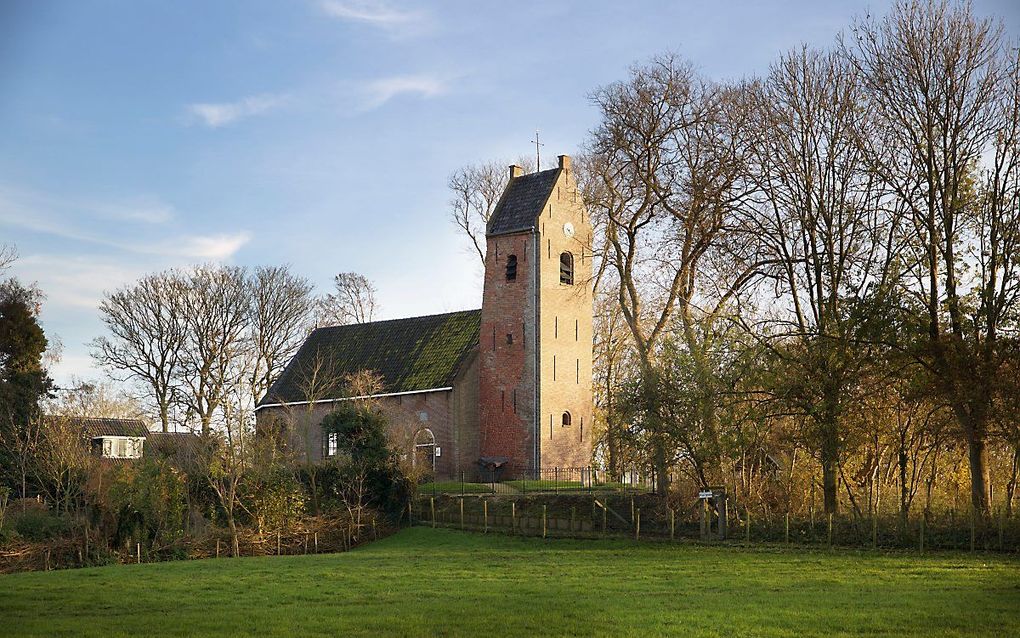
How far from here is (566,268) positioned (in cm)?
4516

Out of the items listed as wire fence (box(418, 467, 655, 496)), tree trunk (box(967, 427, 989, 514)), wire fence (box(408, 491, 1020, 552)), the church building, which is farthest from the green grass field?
the church building

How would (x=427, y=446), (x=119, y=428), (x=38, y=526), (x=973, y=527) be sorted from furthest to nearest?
(x=119, y=428) < (x=427, y=446) < (x=38, y=526) < (x=973, y=527)

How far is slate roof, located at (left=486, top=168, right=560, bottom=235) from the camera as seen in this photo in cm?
4409

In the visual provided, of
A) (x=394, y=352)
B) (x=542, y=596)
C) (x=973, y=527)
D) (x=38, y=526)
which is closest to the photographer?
(x=542, y=596)

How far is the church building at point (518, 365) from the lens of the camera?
1697 inches

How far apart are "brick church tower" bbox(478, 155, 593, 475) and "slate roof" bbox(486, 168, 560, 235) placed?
0.05m

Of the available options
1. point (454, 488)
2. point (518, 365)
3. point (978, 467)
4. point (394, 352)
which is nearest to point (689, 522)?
point (978, 467)

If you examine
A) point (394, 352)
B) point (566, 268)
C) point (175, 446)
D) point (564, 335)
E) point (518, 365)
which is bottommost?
point (175, 446)

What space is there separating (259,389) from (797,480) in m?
31.6

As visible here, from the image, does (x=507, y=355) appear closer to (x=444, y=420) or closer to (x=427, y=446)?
(x=444, y=420)

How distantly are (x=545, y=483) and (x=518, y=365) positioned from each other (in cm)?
549

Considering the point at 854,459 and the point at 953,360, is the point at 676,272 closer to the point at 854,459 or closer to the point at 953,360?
the point at 854,459

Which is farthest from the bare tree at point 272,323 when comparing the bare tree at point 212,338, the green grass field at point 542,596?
the green grass field at point 542,596

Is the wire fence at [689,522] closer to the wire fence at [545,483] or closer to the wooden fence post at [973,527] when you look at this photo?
the wooden fence post at [973,527]
